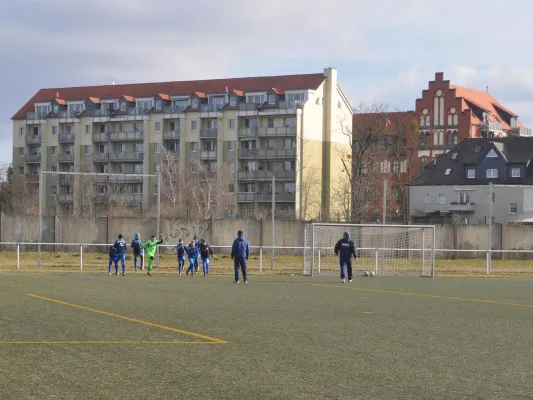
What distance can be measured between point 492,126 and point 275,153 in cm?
3553

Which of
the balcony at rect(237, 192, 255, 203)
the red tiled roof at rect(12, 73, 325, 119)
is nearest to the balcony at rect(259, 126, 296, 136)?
the red tiled roof at rect(12, 73, 325, 119)

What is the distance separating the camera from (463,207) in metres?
91.7

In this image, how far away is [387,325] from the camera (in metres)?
17.8

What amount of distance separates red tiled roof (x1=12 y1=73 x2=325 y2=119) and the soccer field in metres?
73.0

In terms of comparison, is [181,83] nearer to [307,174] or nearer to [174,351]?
[307,174]

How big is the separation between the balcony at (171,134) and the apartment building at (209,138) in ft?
0.34

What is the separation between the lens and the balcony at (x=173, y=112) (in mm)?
99438

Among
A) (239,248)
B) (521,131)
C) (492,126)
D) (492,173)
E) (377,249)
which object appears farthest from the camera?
(521,131)

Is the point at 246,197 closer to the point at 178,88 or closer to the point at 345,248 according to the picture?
the point at 178,88

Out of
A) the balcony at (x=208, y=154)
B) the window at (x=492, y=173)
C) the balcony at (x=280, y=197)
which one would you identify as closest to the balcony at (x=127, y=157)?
the balcony at (x=208, y=154)

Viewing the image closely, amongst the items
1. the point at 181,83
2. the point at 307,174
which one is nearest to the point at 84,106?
the point at 181,83

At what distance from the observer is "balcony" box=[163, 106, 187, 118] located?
9944 cm

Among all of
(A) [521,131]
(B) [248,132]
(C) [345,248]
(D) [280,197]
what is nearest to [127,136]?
(B) [248,132]

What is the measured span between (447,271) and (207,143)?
58.2 metres
